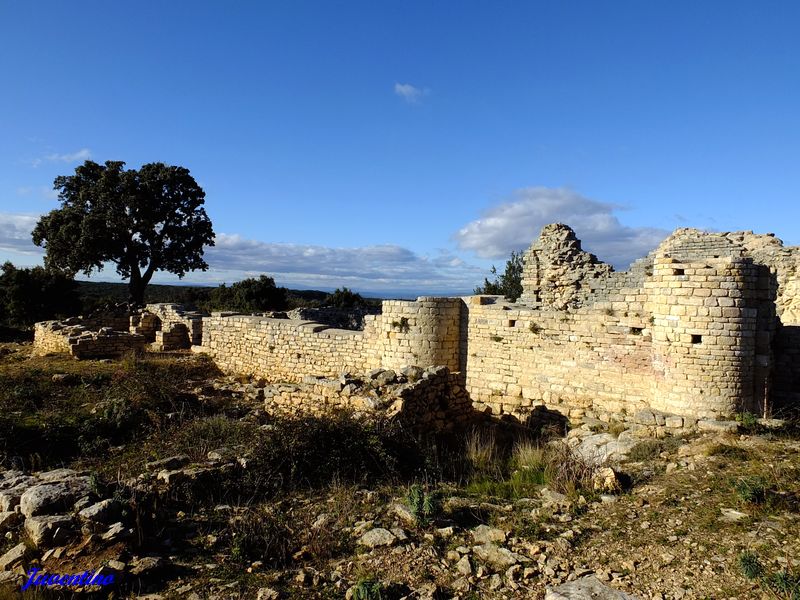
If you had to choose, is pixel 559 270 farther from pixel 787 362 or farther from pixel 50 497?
pixel 50 497

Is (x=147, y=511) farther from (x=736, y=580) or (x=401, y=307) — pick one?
(x=401, y=307)

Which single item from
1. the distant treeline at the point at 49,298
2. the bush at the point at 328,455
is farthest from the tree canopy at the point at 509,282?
the bush at the point at 328,455

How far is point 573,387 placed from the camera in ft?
31.8

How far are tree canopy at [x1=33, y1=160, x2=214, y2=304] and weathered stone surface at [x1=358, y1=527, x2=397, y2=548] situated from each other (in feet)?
88.3

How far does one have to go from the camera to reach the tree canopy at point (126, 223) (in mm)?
26156

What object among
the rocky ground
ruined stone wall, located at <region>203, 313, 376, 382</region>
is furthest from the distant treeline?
the rocky ground

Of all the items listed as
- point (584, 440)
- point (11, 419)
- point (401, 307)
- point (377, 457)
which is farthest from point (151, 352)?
point (584, 440)

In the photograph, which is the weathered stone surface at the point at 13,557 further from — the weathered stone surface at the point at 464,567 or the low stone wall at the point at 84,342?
the low stone wall at the point at 84,342

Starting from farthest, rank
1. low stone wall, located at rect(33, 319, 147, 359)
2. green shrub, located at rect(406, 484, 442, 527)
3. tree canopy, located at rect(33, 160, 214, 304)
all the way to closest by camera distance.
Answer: tree canopy, located at rect(33, 160, 214, 304) → low stone wall, located at rect(33, 319, 147, 359) → green shrub, located at rect(406, 484, 442, 527)

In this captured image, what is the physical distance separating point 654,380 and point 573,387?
5.17ft

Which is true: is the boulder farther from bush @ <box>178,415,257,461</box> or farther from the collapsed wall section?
bush @ <box>178,415,257,461</box>

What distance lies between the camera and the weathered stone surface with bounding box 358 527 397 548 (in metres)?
4.49

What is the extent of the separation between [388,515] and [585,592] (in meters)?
2.08

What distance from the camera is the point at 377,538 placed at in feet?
14.9
